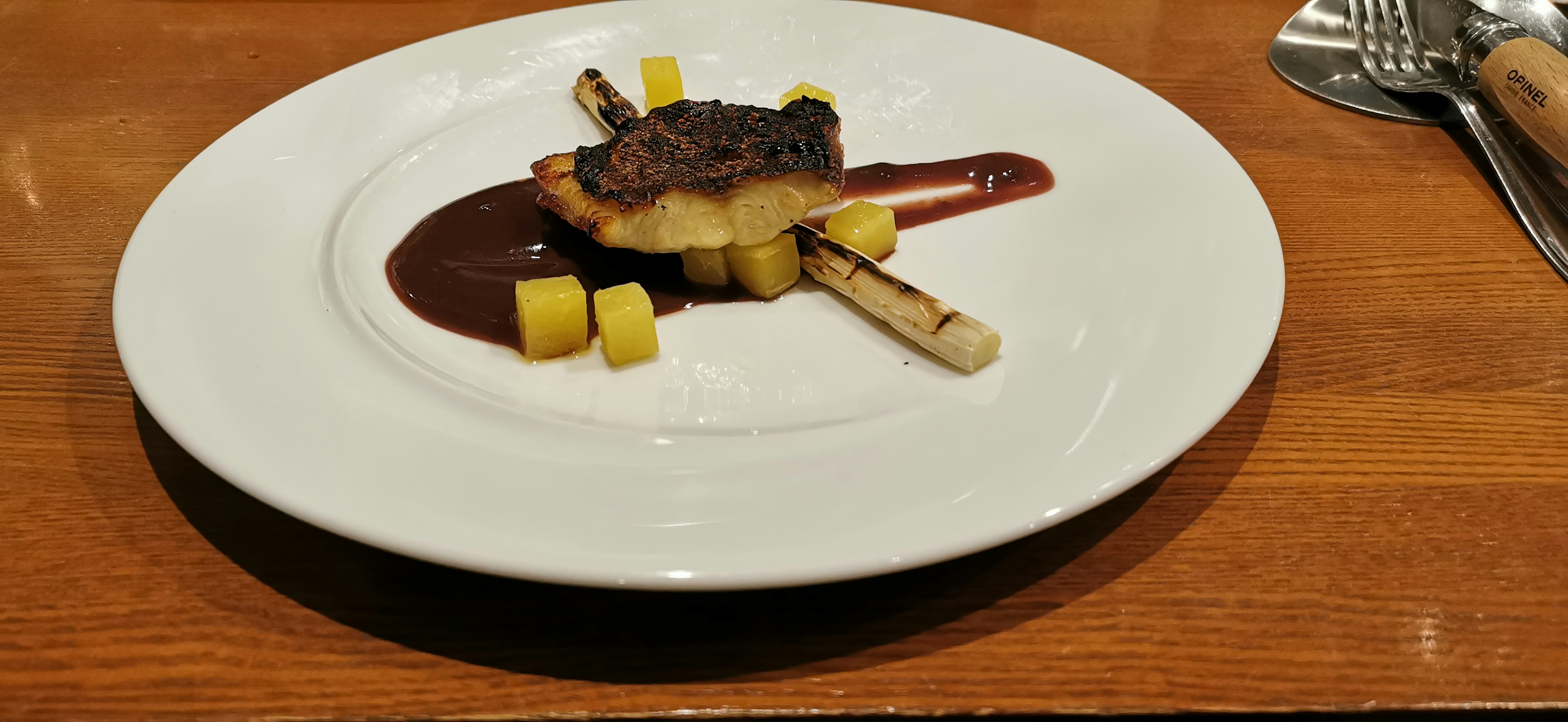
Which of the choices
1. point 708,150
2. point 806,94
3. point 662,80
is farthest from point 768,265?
point 662,80

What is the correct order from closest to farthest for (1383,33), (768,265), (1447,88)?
1. (768,265)
2. (1447,88)
3. (1383,33)

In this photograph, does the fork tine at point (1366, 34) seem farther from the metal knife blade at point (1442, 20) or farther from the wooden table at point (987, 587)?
the wooden table at point (987, 587)

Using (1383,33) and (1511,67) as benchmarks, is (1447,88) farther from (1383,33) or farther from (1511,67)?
(1383,33)

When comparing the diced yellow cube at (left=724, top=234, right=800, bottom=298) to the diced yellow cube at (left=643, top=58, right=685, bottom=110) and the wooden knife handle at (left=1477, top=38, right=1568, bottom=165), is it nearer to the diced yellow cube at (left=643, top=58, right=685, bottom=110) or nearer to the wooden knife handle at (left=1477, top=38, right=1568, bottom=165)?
the diced yellow cube at (left=643, top=58, right=685, bottom=110)

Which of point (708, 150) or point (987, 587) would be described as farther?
point (708, 150)

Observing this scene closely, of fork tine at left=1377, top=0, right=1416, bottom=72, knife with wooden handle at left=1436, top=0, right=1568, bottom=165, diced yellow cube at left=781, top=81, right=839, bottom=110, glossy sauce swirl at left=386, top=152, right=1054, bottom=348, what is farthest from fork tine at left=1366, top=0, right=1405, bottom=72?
diced yellow cube at left=781, top=81, right=839, bottom=110

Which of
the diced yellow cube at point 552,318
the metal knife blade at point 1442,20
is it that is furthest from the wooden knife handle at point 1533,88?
the diced yellow cube at point 552,318
